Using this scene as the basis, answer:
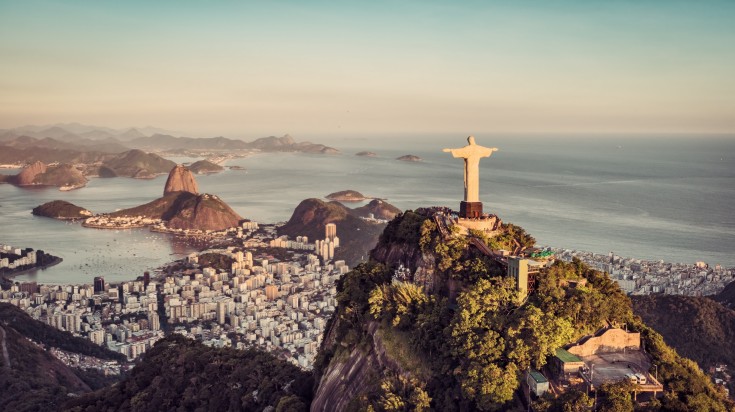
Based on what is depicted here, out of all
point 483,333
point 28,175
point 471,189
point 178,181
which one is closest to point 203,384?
point 471,189

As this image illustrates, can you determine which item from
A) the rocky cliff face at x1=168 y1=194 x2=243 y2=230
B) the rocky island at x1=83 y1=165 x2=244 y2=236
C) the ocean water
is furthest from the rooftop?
the rocky cliff face at x1=168 y1=194 x2=243 y2=230

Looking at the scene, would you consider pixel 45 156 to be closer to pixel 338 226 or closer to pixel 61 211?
pixel 61 211

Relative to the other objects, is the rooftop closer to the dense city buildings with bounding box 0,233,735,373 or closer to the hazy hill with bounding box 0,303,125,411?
the hazy hill with bounding box 0,303,125,411

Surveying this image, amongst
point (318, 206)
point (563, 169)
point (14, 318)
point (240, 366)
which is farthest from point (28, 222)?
point (563, 169)

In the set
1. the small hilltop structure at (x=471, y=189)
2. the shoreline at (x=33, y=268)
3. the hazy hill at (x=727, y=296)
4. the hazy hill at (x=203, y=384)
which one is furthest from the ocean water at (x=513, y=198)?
the small hilltop structure at (x=471, y=189)

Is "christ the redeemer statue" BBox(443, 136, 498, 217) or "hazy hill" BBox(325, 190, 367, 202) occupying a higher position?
"christ the redeemer statue" BBox(443, 136, 498, 217)

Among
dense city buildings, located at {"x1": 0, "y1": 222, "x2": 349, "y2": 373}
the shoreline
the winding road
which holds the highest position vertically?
the winding road
